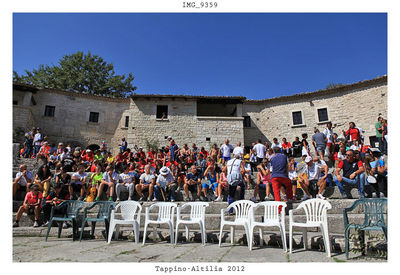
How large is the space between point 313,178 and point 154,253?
15.1 feet

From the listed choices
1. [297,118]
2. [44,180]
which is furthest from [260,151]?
[297,118]

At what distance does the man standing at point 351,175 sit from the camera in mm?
6130

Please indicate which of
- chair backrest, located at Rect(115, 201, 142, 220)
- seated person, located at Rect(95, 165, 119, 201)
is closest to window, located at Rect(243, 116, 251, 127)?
seated person, located at Rect(95, 165, 119, 201)

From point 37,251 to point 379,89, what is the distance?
20.1 metres

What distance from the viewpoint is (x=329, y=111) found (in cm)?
1845

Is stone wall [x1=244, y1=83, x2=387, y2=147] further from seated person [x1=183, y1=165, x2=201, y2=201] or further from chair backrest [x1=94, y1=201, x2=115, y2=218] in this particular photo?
chair backrest [x1=94, y1=201, x2=115, y2=218]

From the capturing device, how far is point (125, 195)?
25.2 feet

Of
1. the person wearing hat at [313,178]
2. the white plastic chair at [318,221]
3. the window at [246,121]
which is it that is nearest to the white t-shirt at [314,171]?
the person wearing hat at [313,178]

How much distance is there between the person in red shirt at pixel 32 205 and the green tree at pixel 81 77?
20092 mm

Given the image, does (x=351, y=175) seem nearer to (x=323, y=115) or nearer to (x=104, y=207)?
(x=104, y=207)

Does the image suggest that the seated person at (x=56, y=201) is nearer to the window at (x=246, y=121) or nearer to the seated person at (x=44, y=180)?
the seated person at (x=44, y=180)

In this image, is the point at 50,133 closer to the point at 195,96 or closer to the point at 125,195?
the point at 195,96
